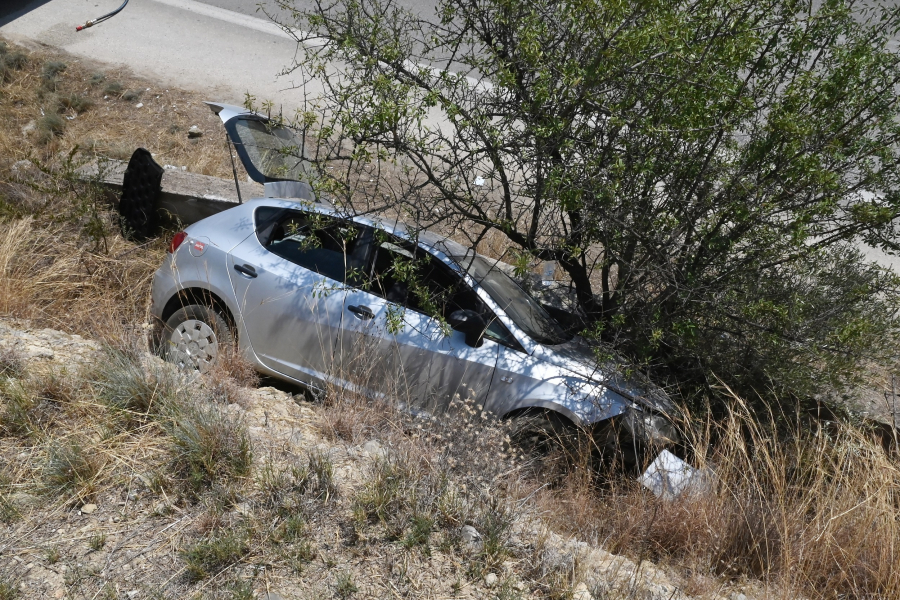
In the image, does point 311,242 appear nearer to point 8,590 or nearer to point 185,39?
point 8,590

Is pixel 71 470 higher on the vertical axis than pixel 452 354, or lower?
lower

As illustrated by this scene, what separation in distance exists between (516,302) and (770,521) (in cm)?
248

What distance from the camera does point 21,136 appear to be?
980cm

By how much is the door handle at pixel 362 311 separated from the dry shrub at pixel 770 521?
6.16 ft

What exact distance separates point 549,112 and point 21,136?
8.12 metres

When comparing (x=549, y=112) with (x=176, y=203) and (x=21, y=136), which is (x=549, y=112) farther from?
(x=21, y=136)

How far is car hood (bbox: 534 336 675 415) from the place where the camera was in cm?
500

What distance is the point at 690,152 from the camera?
522 centimetres

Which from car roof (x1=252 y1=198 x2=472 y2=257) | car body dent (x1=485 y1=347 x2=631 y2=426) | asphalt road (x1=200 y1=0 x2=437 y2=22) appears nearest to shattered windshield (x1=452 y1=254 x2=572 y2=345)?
car roof (x1=252 y1=198 x2=472 y2=257)

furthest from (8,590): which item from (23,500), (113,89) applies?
(113,89)

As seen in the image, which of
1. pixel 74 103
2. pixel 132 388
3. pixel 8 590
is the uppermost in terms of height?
pixel 74 103

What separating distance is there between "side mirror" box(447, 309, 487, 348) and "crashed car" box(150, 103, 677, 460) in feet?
0.04

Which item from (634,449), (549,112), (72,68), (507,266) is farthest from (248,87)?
(634,449)

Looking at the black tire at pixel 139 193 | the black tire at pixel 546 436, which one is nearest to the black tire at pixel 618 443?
the black tire at pixel 546 436
